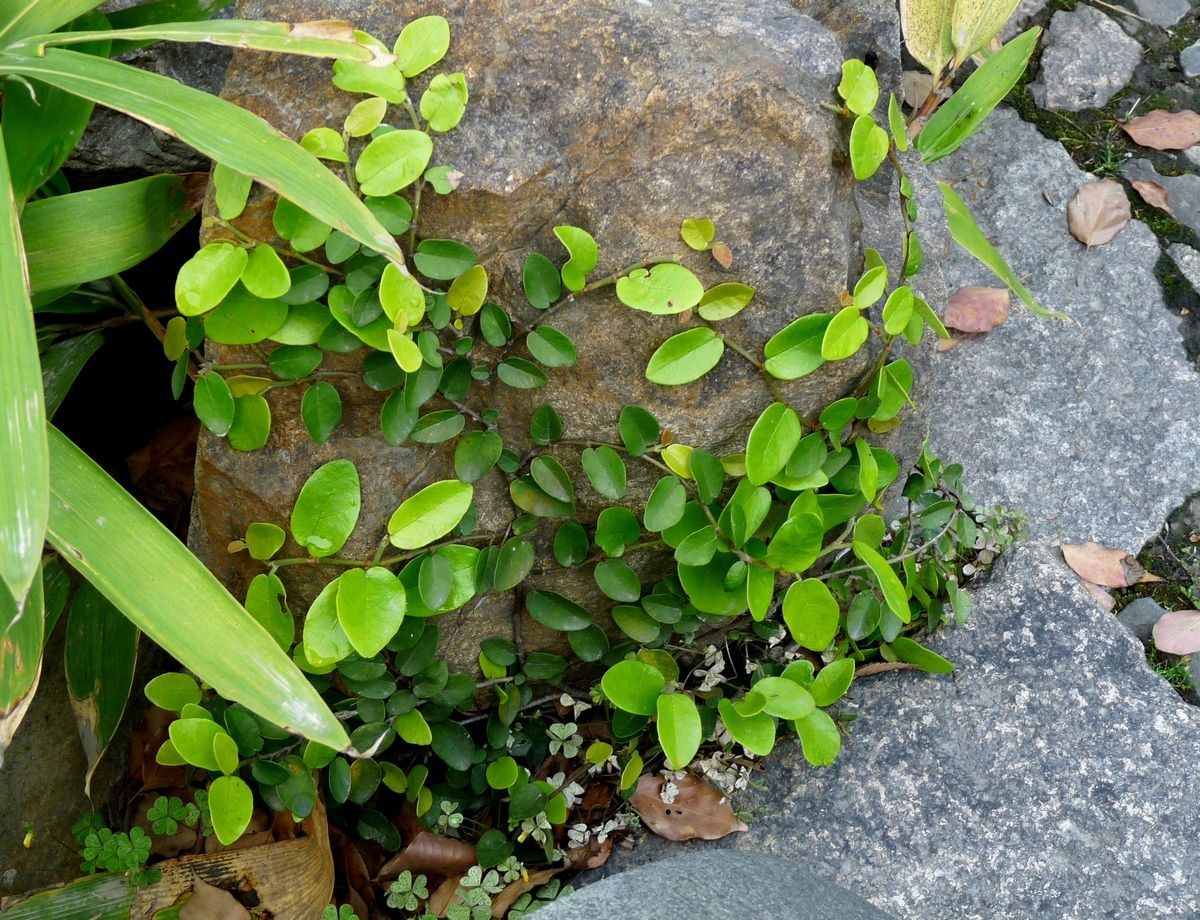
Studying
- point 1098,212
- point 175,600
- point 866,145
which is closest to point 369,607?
point 175,600

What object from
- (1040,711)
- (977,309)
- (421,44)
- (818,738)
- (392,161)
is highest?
(421,44)

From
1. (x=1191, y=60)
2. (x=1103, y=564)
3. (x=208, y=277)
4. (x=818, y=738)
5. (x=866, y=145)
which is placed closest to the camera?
(x=208, y=277)

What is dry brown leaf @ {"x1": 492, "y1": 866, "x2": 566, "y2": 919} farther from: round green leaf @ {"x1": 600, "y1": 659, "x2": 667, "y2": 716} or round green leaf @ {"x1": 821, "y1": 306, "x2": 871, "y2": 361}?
round green leaf @ {"x1": 821, "y1": 306, "x2": 871, "y2": 361}

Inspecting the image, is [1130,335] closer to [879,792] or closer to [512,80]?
[879,792]

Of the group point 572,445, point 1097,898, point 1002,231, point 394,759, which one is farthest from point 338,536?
point 1002,231

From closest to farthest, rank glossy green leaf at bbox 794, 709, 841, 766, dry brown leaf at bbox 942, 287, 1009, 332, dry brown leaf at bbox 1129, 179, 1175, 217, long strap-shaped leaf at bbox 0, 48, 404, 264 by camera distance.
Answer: long strap-shaped leaf at bbox 0, 48, 404, 264, glossy green leaf at bbox 794, 709, 841, 766, dry brown leaf at bbox 942, 287, 1009, 332, dry brown leaf at bbox 1129, 179, 1175, 217

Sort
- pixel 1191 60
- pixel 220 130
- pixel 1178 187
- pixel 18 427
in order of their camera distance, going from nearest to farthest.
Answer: pixel 18 427
pixel 220 130
pixel 1178 187
pixel 1191 60

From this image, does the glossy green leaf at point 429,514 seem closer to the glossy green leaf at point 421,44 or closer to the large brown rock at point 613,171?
the large brown rock at point 613,171

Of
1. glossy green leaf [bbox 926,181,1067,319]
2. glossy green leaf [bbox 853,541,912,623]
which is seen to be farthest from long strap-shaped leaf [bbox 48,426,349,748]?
glossy green leaf [bbox 926,181,1067,319]

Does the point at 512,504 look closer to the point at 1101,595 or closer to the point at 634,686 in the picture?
the point at 634,686
